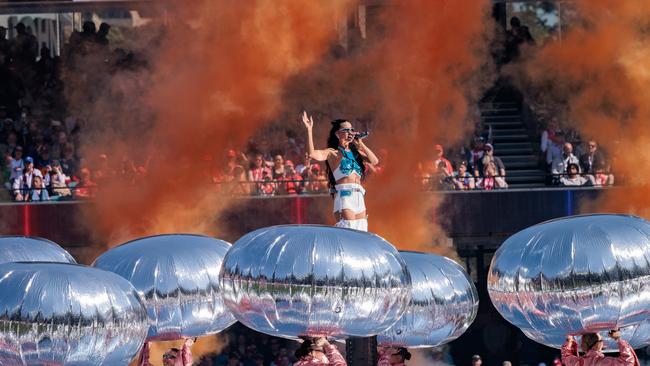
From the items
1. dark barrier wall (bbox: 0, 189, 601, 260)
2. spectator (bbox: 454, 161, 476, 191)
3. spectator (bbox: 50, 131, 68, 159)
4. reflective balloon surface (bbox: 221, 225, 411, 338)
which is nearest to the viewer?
reflective balloon surface (bbox: 221, 225, 411, 338)

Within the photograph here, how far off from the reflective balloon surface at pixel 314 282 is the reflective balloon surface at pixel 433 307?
1340mm

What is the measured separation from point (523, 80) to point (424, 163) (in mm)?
4105

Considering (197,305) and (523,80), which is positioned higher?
(523,80)

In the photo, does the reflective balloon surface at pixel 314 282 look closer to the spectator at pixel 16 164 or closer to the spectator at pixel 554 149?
the spectator at pixel 16 164

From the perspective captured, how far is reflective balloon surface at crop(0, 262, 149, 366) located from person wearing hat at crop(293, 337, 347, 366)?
4.31ft

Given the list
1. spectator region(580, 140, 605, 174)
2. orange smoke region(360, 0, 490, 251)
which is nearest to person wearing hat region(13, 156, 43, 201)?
orange smoke region(360, 0, 490, 251)

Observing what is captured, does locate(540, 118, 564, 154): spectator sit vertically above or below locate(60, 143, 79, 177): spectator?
above

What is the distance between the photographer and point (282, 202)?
24.3 metres

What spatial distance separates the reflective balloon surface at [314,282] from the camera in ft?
41.3

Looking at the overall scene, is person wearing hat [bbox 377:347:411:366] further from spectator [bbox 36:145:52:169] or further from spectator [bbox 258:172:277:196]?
spectator [bbox 36:145:52:169]

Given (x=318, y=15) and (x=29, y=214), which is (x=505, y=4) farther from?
(x=29, y=214)

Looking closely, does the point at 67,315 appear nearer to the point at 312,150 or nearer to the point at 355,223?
the point at 312,150

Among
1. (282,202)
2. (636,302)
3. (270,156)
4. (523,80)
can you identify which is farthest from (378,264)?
(523,80)

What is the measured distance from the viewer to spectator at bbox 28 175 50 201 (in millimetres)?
24828
